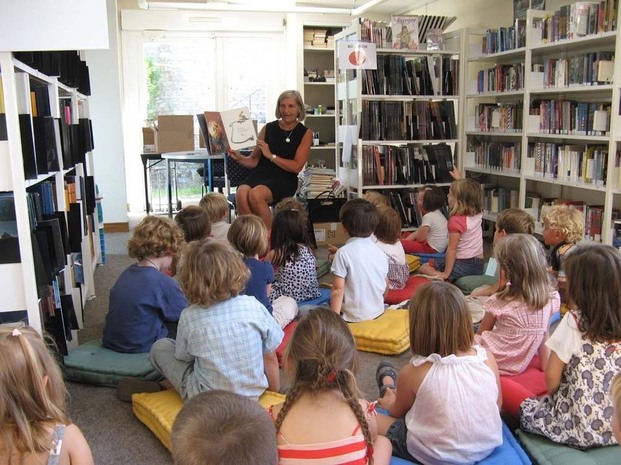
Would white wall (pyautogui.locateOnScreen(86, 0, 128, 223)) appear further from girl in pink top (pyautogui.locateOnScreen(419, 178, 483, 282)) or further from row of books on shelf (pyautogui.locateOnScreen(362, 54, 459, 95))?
girl in pink top (pyautogui.locateOnScreen(419, 178, 483, 282))

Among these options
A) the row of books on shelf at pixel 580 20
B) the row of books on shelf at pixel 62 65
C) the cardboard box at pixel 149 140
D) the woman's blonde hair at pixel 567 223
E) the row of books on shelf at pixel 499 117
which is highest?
the row of books on shelf at pixel 580 20

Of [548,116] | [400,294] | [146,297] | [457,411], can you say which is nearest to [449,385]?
[457,411]

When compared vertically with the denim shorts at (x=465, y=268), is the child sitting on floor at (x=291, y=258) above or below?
above

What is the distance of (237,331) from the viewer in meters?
2.17

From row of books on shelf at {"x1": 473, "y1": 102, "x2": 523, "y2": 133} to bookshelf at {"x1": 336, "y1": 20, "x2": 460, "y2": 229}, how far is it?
26 centimetres

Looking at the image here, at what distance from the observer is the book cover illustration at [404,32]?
5691 millimetres

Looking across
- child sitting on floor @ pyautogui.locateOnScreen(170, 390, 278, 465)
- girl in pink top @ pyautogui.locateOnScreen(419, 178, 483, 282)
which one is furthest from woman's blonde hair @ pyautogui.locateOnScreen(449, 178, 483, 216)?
child sitting on floor @ pyautogui.locateOnScreen(170, 390, 278, 465)

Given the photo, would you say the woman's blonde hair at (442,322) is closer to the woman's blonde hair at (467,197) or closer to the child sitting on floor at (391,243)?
the child sitting on floor at (391,243)

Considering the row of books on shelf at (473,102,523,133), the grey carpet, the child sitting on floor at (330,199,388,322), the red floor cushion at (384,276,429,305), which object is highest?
the row of books on shelf at (473,102,523,133)

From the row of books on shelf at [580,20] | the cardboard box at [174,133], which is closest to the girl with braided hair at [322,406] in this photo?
the row of books on shelf at [580,20]

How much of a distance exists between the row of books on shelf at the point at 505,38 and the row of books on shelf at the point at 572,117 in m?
0.58

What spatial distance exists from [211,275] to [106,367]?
971mm

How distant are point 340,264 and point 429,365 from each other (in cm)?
141

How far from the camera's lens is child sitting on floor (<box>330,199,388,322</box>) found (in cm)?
324
